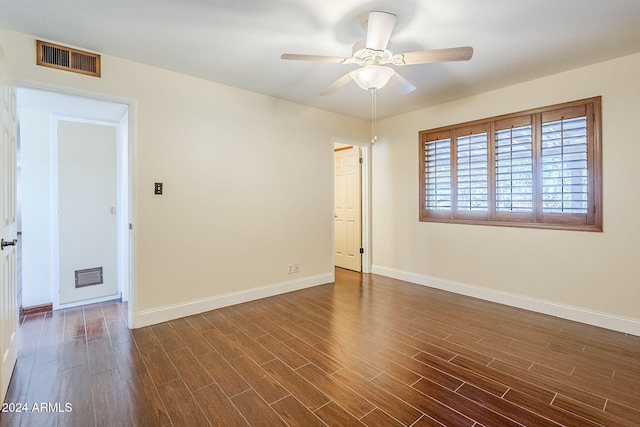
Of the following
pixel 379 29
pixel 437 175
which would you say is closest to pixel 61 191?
pixel 379 29

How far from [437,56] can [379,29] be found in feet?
1.47

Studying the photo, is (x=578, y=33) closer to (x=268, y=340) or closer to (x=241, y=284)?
(x=268, y=340)

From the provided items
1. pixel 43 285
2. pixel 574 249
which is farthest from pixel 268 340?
pixel 574 249

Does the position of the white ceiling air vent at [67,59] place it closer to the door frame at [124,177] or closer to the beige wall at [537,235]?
Answer: the door frame at [124,177]

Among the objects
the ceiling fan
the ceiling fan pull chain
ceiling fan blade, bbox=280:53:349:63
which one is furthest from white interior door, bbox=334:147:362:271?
ceiling fan blade, bbox=280:53:349:63

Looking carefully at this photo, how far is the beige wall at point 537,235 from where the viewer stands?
281 centimetres

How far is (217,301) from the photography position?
3439mm

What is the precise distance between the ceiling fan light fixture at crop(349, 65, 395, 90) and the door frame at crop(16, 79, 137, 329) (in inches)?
84.4

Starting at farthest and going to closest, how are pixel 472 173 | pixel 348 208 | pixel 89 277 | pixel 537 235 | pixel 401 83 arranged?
pixel 348 208
pixel 472 173
pixel 89 277
pixel 537 235
pixel 401 83

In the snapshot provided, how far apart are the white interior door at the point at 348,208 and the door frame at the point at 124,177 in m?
3.26

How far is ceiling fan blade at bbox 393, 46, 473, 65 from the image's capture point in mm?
1956

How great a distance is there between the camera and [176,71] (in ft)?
10.1

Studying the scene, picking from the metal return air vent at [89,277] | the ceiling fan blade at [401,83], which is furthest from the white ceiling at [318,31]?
the metal return air vent at [89,277]

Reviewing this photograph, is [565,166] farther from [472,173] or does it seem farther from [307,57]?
[307,57]
